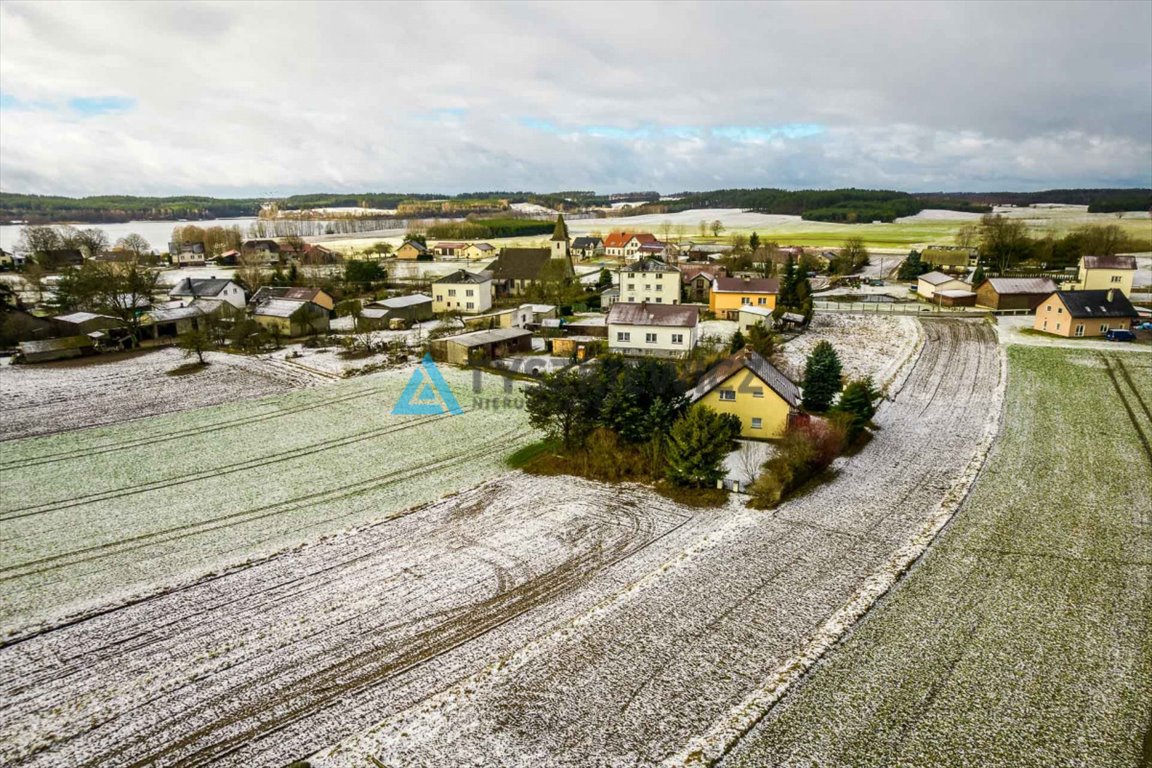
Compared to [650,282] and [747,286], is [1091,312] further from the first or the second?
[650,282]

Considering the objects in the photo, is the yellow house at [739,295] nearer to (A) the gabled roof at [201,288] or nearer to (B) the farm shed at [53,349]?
(A) the gabled roof at [201,288]

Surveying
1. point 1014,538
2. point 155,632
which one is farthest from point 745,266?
point 155,632

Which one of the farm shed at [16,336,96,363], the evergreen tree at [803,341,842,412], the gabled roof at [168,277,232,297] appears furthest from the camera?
the gabled roof at [168,277,232,297]

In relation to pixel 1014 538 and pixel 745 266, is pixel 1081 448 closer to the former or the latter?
pixel 1014 538

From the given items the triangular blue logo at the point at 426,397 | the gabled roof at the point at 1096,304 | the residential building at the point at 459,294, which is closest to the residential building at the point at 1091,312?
the gabled roof at the point at 1096,304

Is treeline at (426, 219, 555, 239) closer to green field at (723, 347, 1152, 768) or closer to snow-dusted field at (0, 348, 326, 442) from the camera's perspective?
snow-dusted field at (0, 348, 326, 442)

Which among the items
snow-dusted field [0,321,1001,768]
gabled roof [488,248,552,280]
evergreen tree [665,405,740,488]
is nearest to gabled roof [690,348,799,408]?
evergreen tree [665,405,740,488]

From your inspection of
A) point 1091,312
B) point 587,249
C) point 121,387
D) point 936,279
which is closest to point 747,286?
point 936,279
